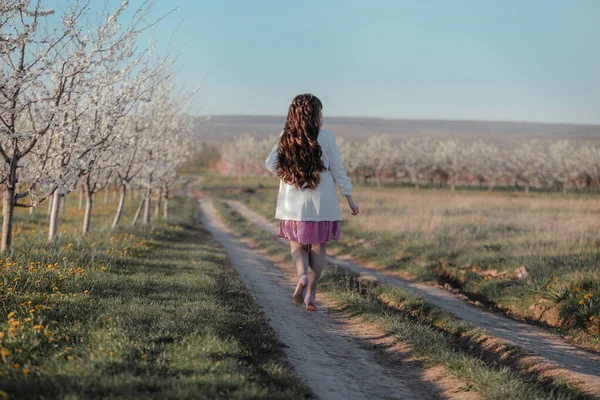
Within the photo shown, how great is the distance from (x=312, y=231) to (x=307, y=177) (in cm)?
67

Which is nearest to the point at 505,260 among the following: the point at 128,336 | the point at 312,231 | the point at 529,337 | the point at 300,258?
the point at 529,337

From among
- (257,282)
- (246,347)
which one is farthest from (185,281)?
(246,347)

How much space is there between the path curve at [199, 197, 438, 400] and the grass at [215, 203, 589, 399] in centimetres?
49

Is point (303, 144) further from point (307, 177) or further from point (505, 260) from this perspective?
point (505, 260)

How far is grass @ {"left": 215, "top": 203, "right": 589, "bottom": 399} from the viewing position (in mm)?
5227

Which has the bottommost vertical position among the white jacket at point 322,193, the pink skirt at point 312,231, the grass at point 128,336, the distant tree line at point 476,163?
the grass at point 128,336

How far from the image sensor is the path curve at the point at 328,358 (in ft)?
16.8

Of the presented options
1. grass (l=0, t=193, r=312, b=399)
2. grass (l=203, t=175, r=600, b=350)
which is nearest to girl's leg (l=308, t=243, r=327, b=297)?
grass (l=0, t=193, r=312, b=399)

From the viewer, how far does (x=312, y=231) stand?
23.4 ft

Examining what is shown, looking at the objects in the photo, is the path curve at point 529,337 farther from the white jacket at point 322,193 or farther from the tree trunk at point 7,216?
the tree trunk at point 7,216

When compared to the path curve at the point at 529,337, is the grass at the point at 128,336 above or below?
above

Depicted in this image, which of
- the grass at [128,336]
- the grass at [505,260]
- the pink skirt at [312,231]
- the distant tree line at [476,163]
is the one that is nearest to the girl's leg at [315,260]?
the pink skirt at [312,231]

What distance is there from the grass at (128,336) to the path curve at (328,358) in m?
0.30

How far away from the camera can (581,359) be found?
7211 mm
